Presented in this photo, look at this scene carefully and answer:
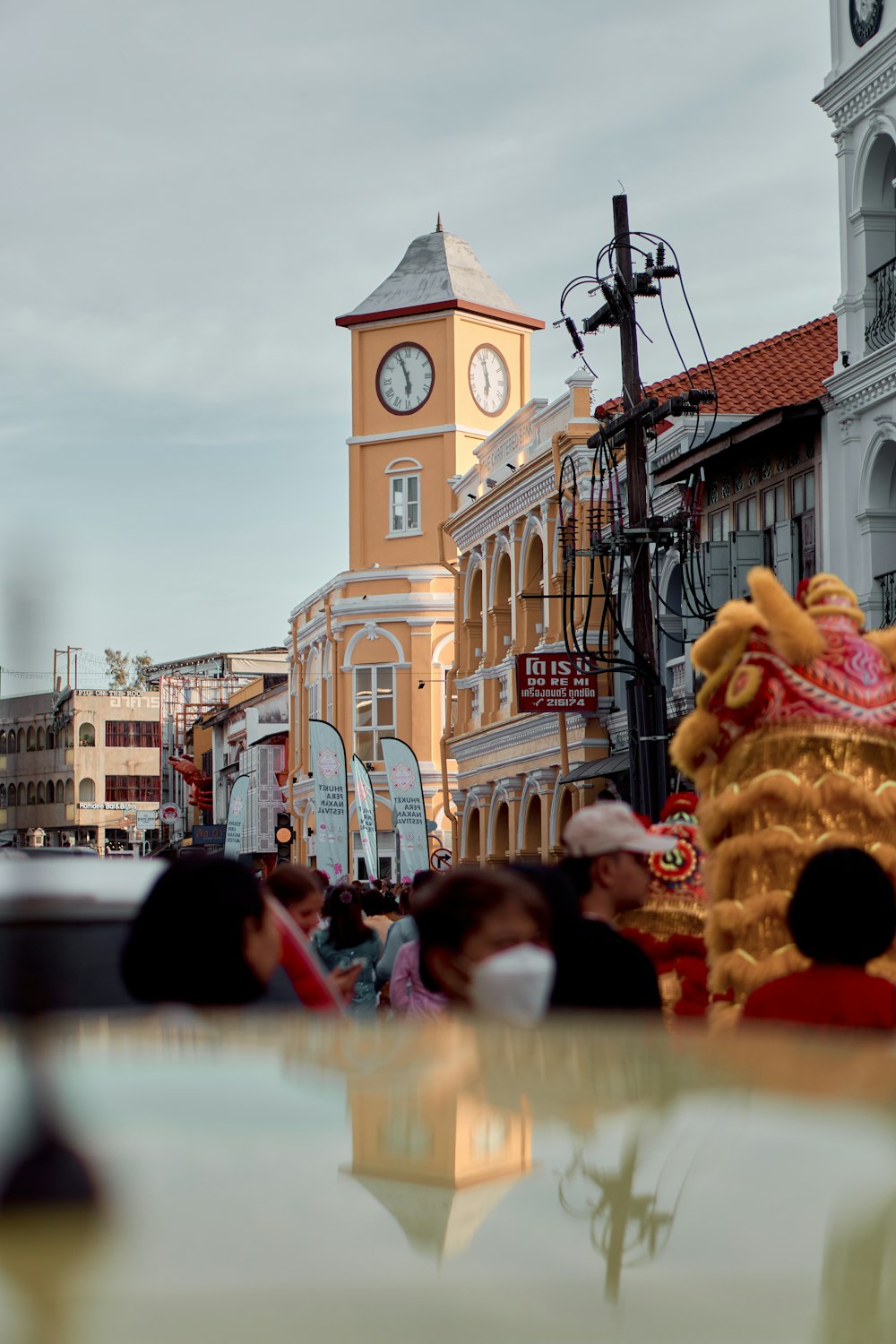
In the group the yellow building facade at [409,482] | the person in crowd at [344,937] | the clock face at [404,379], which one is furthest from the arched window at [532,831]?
the person in crowd at [344,937]

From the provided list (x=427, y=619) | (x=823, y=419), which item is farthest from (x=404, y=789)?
(x=427, y=619)

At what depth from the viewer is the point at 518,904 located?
3035 mm

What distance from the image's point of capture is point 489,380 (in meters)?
49.5

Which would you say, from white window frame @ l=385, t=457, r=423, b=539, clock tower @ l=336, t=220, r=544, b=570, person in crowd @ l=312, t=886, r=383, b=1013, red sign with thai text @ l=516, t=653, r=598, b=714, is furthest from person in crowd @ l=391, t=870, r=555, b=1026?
white window frame @ l=385, t=457, r=423, b=539

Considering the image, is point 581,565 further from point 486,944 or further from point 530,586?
point 486,944

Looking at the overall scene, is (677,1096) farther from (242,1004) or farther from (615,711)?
(615,711)

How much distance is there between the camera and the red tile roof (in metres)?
26.0

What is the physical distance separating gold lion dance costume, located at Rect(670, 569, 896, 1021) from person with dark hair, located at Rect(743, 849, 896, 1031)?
1476 millimetres

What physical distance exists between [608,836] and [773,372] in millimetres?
23930

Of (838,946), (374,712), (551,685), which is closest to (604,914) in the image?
(838,946)

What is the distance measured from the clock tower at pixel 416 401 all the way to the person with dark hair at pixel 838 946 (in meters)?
43.6

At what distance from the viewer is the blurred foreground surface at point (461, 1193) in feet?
4.97

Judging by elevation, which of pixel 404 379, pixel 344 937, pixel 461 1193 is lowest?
pixel 344 937

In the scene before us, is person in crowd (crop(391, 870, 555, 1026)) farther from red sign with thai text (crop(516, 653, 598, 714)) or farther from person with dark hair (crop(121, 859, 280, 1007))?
red sign with thai text (crop(516, 653, 598, 714))
